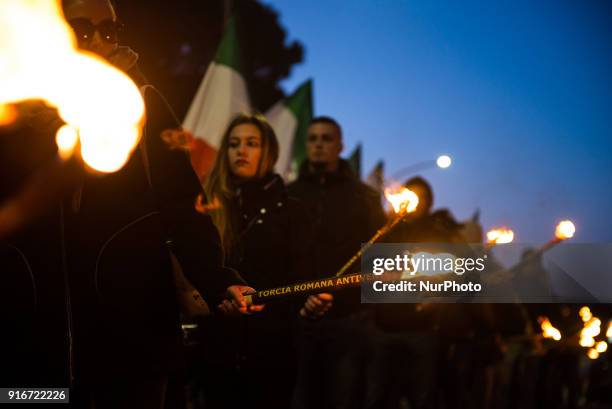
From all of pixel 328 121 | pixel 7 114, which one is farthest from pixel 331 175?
pixel 7 114

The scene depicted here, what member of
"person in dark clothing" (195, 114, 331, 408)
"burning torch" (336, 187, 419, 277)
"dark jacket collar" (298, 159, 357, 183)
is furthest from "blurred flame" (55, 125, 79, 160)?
"dark jacket collar" (298, 159, 357, 183)

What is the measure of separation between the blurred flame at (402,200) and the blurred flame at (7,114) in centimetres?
217

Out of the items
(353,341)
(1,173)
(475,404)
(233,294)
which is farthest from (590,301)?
(1,173)

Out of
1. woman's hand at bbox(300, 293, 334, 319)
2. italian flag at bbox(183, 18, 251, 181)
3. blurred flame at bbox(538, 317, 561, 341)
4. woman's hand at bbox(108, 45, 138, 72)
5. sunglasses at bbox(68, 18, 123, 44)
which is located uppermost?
italian flag at bbox(183, 18, 251, 181)

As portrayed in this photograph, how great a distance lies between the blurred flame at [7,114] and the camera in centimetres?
256

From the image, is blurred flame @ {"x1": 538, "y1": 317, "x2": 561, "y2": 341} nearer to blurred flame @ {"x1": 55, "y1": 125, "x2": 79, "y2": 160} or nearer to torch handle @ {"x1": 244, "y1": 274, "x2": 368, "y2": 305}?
torch handle @ {"x1": 244, "y1": 274, "x2": 368, "y2": 305}

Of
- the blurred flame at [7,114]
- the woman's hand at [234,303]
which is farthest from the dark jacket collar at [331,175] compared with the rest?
the blurred flame at [7,114]

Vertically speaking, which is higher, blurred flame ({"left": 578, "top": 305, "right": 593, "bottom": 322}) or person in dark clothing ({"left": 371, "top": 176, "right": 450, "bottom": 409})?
→ blurred flame ({"left": 578, "top": 305, "right": 593, "bottom": 322})

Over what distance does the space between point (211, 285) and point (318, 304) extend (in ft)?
4.93

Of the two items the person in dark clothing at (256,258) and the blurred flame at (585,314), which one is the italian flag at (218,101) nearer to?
the person in dark clothing at (256,258)

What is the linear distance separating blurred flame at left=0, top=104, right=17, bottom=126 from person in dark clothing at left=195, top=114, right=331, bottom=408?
2131 mm

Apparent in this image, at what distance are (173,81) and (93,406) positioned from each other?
23904mm

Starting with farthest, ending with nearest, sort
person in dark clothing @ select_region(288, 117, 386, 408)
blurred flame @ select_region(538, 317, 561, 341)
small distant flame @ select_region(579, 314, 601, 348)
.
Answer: blurred flame @ select_region(538, 317, 561, 341)
small distant flame @ select_region(579, 314, 601, 348)
person in dark clothing @ select_region(288, 117, 386, 408)

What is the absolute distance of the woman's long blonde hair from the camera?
5.03 meters
